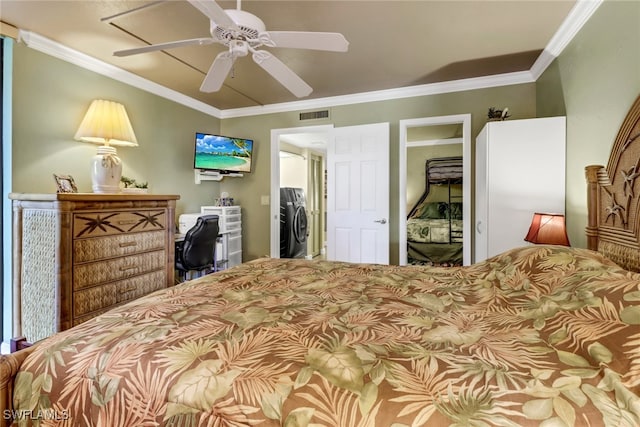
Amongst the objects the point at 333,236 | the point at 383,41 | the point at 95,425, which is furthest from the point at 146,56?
the point at 95,425

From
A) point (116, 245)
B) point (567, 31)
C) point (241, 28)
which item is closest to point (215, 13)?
point (241, 28)

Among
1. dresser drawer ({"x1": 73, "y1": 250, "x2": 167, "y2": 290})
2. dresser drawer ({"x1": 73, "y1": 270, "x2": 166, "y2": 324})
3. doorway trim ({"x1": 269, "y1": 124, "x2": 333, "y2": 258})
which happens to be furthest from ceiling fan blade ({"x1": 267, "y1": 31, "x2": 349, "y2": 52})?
doorway trim ({"x1": 269, "y1": 124, "x2": 333, "y2": 258})

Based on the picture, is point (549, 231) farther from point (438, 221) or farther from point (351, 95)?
point (438, 221)

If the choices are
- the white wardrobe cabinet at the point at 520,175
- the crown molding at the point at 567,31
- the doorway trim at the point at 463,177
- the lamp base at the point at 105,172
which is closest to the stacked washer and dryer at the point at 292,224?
the doorway trim at the point at 463,177

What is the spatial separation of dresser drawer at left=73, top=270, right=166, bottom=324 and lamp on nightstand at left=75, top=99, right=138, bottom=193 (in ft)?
2.51

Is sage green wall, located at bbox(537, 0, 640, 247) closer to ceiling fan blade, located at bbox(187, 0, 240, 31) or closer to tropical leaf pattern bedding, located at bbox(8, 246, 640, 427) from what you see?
tropical leaf pattern bedding, located at bbox(8, 246, 640, 427)

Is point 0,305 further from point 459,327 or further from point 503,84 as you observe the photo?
point 503,84

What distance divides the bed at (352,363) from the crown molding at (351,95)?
1879 mm

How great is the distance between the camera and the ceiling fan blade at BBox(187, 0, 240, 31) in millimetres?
1217

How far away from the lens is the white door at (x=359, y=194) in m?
3.61

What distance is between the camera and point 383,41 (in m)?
2.50

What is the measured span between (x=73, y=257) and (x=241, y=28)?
183 centimetres

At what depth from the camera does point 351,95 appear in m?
3.77

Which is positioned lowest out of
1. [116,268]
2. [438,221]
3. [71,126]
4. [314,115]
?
[116,268]
